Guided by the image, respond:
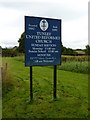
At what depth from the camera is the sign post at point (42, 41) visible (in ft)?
23.8

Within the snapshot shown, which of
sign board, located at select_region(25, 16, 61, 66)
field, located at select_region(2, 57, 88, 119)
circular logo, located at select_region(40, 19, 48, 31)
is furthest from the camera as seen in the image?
circular logo, located at select_region(40, 19, 48, 31)

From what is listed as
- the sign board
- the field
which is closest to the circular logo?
the sign board

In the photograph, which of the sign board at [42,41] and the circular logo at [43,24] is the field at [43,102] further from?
the circular logo at [43,24]

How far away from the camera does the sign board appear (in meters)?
7.25

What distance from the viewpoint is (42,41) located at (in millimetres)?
7469

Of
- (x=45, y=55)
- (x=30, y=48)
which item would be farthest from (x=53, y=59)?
(x=30, y=48)

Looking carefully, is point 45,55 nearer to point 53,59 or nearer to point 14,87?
point 53,59

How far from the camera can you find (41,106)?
22.5ft

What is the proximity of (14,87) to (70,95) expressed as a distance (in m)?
2.33

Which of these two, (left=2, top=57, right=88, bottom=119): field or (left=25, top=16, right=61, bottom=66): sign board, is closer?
(left=2, top=57, right=88, bottom=119): field

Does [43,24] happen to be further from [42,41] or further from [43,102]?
[43,102]

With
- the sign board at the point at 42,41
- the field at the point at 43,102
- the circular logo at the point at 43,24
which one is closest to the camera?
the field at the point at 43,102

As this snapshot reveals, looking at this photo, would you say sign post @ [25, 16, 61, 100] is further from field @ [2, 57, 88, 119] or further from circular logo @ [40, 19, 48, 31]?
field @ [2, 57, 88, 119]

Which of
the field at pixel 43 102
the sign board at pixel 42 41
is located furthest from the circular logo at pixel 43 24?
the field at pixel 43 102
